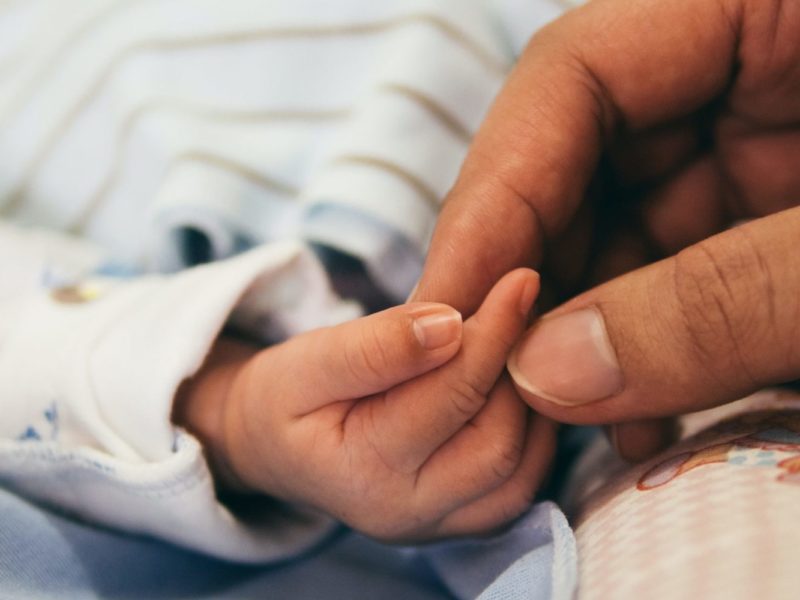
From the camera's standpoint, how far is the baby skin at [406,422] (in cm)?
46

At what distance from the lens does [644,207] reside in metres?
0.64

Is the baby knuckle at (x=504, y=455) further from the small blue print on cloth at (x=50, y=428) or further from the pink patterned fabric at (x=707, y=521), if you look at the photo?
the small blue print on cloth at (x=50, y=428)

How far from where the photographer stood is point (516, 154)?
1.71 feet

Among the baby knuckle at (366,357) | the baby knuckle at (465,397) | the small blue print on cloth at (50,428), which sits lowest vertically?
the small blue print on cloth at (50,428)

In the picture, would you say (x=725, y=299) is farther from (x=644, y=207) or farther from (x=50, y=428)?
(x=50, y=428)

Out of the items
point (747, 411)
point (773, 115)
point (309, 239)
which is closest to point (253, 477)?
point (309, 239)

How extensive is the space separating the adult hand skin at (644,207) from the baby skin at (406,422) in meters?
0.03

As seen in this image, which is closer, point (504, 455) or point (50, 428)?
point (504, 455)

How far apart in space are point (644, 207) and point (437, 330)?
0.29 metres

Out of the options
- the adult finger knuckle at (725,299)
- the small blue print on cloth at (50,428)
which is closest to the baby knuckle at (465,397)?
the adult finger knuckle at (725,299)

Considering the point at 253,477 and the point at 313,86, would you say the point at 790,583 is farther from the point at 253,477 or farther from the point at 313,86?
the point at 313,86

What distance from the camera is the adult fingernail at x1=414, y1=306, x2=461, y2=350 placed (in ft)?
1.47

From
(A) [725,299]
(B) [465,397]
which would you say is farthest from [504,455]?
(A) [725,299]

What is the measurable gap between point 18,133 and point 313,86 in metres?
0.34
